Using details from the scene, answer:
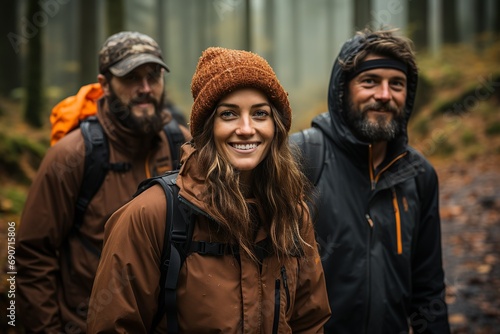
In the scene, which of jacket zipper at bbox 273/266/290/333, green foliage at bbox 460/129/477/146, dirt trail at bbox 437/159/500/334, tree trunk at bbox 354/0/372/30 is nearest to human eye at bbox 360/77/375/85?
jacket zipper at bbox 273/266/290/333

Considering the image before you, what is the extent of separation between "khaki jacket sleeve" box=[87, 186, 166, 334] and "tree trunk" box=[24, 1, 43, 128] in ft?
41.0

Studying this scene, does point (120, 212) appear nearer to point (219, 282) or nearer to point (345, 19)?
point (219, 282)

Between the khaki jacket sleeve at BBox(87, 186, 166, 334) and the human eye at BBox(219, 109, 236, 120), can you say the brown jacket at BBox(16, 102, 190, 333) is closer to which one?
the khaki jacket sleeve at BBox(87, 186, 166, 334)

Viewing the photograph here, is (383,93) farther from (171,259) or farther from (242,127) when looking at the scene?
(171,259)

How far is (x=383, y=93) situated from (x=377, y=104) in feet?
0.32

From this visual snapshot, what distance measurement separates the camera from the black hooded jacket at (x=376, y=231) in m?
3.49

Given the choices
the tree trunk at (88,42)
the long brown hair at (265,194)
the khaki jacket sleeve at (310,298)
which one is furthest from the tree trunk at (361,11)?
the khaki jacket sleeve at (310,298)

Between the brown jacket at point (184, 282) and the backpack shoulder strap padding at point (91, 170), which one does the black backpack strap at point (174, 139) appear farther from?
the brown jacket at point (184, 282)

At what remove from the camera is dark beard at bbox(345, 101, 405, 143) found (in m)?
3.77

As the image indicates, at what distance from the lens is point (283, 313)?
2.58 meters

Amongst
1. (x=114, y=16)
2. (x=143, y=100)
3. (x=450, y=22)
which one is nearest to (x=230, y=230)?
(x=143, y=100)

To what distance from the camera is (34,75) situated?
14188 mm

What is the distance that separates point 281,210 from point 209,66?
2.82ft

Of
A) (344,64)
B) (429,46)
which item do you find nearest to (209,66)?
(344,64)
